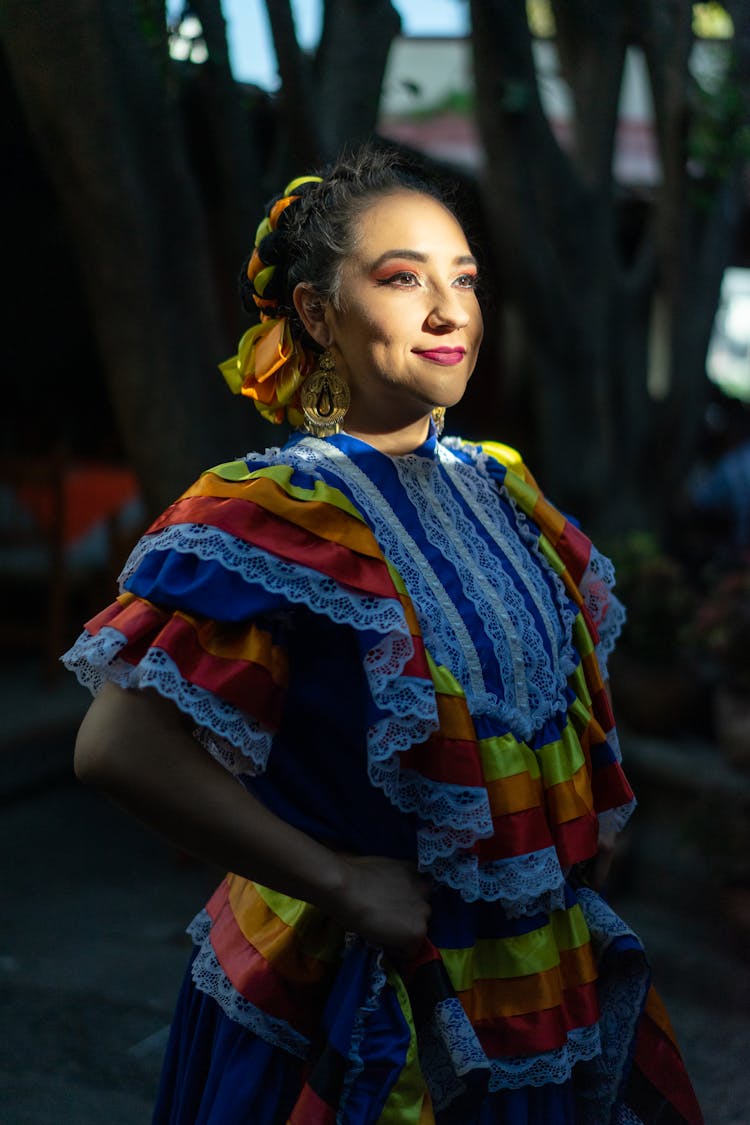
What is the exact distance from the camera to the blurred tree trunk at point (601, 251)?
4.35 m

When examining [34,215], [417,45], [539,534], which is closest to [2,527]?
[34,215]

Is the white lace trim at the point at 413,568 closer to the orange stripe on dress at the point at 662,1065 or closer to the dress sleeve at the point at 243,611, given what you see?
the dress sleeve at the point at 243,611

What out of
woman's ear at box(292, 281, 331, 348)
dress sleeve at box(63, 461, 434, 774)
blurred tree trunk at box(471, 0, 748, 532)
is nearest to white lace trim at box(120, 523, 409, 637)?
dress sleeve at box(63, 461, 434, 774)

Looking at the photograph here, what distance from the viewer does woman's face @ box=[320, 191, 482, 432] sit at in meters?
1.45

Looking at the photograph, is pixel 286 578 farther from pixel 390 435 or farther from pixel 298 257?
pixel 298 257

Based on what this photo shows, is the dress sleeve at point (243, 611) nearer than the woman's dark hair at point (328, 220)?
Yes

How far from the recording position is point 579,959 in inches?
58.6

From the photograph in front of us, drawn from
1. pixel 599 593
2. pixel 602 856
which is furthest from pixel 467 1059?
pixel 599 593

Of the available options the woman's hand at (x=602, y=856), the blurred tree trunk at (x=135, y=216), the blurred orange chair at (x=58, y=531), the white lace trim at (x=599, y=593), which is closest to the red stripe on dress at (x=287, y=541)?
the white lace trim at (x=599, y=593)

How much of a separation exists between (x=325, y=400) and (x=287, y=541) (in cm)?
29

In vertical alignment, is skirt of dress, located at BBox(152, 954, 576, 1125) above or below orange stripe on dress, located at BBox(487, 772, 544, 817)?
below

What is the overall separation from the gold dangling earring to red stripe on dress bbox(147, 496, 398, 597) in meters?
0.24

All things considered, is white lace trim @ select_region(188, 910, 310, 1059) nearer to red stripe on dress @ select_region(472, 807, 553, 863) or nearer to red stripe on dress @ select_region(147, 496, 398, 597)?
red stripe on dress @ select_region(472, 807, 553, 863)

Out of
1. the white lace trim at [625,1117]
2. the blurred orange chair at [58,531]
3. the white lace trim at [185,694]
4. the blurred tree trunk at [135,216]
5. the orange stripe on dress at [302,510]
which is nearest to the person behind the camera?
the white lace trim at [185,694]
